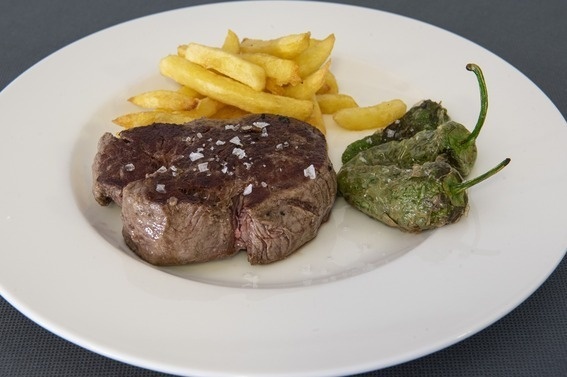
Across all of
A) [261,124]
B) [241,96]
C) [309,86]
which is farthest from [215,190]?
[309,86]

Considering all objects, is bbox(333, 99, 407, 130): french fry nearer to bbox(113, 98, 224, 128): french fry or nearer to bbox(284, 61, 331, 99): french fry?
bbox(284, 61, 331, 99): french fry

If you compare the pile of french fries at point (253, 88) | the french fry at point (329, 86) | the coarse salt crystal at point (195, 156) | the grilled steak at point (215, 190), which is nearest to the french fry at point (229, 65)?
the pile of french fries at point (253, 88)

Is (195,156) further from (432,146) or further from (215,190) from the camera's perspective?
(432,146)

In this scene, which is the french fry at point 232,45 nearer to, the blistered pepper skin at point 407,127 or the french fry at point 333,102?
the french fry at point 333,102

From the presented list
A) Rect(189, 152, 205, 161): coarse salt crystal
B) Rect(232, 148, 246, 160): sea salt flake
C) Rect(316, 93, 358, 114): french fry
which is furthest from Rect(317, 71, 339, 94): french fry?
Rect(189, 152, 205, 161): coarse salt crystal

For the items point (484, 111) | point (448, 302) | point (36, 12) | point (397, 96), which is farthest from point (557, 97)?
point (36, 12)
